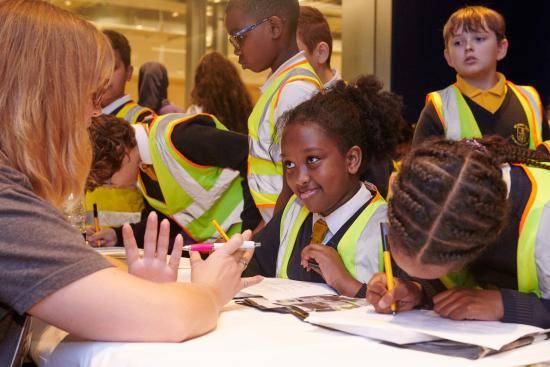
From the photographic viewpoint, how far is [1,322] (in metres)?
1.11

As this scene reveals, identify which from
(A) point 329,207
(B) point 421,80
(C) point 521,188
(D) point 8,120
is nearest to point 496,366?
(C) point 521,188

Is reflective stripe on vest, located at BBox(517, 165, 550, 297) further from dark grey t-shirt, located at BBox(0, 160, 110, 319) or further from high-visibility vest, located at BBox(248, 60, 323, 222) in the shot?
high-visibility vest, located at BBox(248, 60, 323, 222)

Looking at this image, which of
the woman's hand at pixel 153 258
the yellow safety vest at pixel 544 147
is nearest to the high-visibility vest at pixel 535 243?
the woman's hand at pixel 153 258

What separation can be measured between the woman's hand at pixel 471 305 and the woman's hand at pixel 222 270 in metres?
0.38

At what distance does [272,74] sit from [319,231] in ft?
2.55

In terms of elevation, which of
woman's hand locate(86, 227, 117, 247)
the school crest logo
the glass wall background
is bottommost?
woman's hand locate(86, 227, 117, 247)

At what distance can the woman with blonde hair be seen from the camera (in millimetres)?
1057

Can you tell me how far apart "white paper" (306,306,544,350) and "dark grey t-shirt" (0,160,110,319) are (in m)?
0.43

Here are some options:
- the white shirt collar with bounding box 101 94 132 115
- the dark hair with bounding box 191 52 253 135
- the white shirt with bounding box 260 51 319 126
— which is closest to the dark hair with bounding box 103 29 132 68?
the white shirt collar with bounding box 101 94 132 115

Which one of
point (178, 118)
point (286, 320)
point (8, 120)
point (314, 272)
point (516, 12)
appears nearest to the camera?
point (8, 120)

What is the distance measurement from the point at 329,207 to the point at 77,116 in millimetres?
885

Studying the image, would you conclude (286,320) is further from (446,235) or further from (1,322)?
(1,322)

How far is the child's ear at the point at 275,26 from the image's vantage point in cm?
250

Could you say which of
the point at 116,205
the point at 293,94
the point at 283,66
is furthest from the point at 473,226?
the point at 116,205
